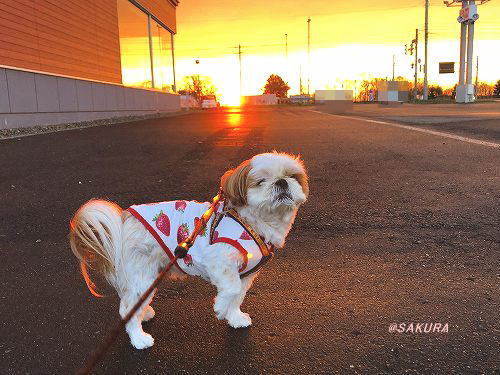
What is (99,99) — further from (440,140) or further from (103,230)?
(103,230)

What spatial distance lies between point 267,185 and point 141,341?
3.63 feet

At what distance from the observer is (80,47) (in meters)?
20.7

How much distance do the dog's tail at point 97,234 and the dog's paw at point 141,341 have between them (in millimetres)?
395

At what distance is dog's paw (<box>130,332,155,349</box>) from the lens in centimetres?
246

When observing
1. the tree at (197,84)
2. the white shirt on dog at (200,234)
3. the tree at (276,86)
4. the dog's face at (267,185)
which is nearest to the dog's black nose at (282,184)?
the dog's face at (267,185)

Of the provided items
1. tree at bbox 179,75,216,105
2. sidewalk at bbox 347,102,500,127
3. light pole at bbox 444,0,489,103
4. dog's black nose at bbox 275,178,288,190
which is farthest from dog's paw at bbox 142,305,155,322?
tree at bbox 179,75,216,105

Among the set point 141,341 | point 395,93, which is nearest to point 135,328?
point 141,341

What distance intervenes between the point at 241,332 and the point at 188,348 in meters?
0.33

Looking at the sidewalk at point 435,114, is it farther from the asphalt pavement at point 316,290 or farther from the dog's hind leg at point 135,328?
the dog's hind leg at point 135,328

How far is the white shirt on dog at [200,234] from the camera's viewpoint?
2.44 m

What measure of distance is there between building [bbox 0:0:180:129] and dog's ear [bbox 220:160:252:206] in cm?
1355

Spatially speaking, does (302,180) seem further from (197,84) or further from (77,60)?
(197,84)

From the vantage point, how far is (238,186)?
241 centimetres

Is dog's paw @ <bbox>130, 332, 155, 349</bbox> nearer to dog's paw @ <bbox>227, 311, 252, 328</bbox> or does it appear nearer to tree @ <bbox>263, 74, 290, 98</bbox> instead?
dog's paw @ <bbox>227, 311, 252, 328</bbox>
